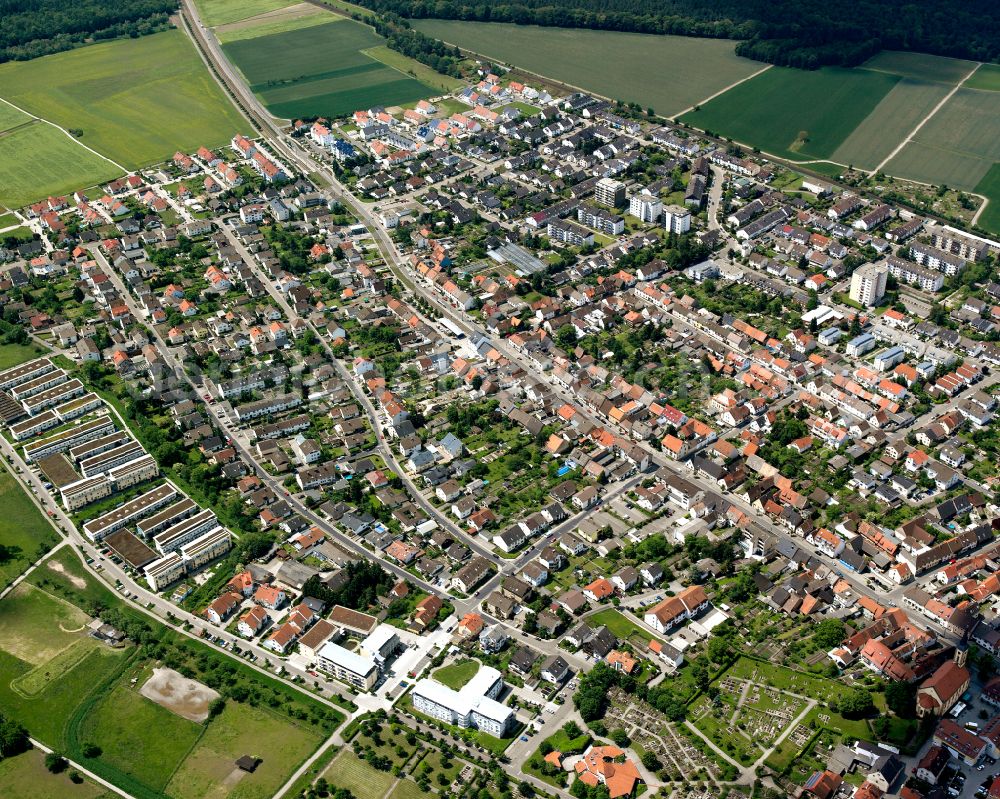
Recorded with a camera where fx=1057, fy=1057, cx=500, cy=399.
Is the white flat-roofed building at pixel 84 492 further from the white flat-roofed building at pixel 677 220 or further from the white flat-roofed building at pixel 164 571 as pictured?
the white flat-roofed building at pixel 677 220

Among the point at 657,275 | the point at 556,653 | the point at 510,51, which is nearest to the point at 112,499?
the point at 556,653

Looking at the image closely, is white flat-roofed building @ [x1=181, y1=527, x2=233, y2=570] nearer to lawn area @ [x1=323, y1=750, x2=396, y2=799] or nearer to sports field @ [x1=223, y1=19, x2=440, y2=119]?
lawn area @ [x1=323, y1=750, x2=396, y2=799]

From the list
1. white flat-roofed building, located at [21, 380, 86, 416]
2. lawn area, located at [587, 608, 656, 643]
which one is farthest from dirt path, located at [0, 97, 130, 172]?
lawn area, located at [587, 608, 656, 643]

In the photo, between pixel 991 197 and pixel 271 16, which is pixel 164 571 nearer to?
pixel 991 197

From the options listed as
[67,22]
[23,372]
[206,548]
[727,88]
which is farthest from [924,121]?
[67,22]

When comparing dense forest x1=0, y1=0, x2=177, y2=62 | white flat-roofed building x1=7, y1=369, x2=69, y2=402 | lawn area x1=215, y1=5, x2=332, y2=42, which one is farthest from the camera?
lawn area x1=215, y1=5, x2=332, y2=42
